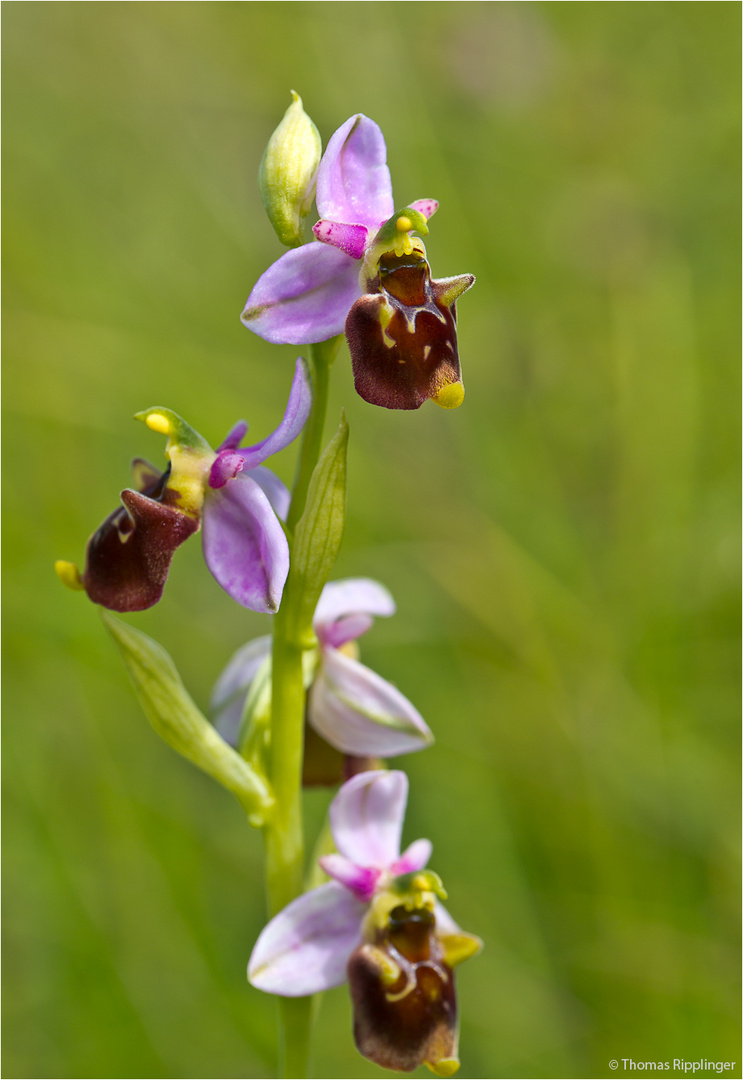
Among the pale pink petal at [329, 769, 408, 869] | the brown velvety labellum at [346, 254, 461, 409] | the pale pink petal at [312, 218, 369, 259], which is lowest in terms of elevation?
the pale pink petal at [329, 769, 408, 869]

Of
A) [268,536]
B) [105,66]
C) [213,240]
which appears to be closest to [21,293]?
[213,240]

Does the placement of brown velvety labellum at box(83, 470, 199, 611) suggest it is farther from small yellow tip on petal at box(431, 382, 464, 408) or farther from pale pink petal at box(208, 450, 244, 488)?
small yellow tip on petal at box(431, 382, 464, 408)

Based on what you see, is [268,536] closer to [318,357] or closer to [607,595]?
[318,357]

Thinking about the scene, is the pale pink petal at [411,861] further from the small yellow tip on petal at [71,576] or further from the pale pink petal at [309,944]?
the small yellow tip on petal at [71,576]

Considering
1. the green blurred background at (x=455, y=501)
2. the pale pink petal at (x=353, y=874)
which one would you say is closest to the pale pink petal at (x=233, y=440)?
the pale pink petal at (x=353, y=874)

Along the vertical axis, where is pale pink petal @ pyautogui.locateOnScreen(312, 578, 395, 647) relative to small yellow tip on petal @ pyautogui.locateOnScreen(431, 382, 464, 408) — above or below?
below

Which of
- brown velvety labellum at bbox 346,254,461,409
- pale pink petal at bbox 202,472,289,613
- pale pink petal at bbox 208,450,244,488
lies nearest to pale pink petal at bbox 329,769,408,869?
pale pink petal at bbox 202,472,289,613

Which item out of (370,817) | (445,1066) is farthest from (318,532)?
(445,1066)
